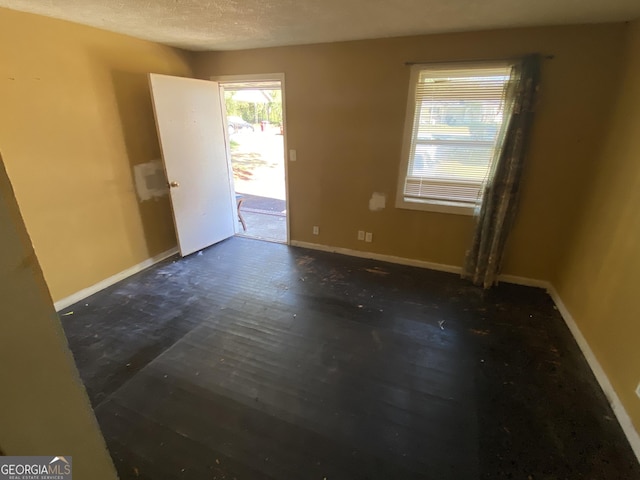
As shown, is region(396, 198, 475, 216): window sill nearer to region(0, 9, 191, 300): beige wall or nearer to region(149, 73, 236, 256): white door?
region(149, 73, 236, 256): white door

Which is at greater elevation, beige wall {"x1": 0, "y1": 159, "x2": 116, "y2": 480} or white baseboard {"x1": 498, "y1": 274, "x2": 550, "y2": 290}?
beige wall {"x1": 0, "y1": 159, "x2": 116, "y2": 480}

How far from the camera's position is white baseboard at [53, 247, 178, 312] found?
268 cm

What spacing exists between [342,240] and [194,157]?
1.96 meters

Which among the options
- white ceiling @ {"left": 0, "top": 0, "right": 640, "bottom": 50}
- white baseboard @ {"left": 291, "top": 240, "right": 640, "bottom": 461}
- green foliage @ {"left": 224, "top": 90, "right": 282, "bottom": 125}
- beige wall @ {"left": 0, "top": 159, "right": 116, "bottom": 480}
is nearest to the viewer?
beige wall @ {"left": 0, "top": 159, "right": 116, "bottom": 480}

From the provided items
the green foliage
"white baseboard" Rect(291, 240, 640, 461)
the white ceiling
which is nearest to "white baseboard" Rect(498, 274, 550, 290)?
"white baseboard" Rect(291, 240, 640, 461)

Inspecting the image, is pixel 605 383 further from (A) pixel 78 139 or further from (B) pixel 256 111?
(B) pixel 256 111

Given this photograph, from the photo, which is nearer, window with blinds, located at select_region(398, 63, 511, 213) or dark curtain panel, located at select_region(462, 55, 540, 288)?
dark curtain panel, located at select_region(462, 55, 540, 288)

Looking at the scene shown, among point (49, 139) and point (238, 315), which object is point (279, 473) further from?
point (49, 139)

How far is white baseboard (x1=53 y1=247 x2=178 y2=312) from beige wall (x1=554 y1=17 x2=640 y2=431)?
4.03m

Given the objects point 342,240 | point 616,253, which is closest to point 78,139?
point 342,240

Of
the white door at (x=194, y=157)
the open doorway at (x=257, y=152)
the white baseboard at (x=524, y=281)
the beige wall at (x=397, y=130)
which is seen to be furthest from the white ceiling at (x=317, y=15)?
the open doorway at (x=257, y=152)

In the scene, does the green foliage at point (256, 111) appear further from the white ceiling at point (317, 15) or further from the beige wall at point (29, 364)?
the beige wall at point (29, 364)

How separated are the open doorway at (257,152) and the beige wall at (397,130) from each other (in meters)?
1.94

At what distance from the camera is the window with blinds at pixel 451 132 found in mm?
2662
